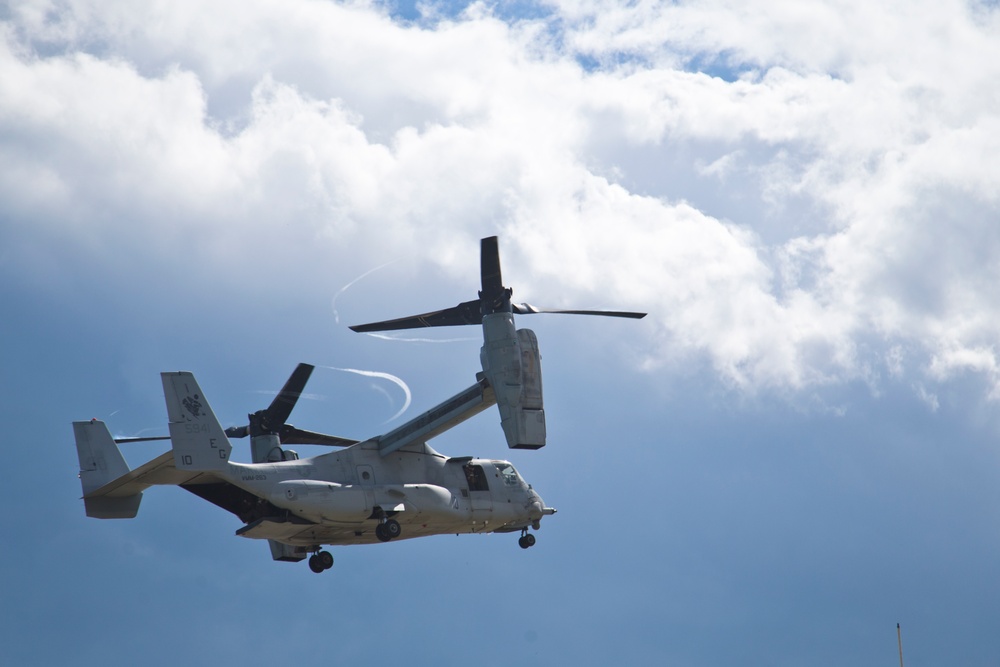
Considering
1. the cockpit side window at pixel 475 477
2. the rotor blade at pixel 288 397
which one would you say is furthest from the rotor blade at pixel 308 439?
the cockpit side window at pixel 475 477

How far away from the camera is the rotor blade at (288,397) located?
48.5 meters

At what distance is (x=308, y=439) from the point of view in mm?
49688

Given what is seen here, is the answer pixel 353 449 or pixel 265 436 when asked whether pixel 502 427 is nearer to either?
pixel 353 449

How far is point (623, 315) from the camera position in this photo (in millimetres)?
45344

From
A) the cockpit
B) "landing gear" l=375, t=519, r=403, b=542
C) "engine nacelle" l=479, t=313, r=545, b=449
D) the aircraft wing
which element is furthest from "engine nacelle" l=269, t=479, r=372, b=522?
the cockpit

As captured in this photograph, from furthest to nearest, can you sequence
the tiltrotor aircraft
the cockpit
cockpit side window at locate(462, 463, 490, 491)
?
the cockpit, cockpit side window at locate(462, 463, 490, 491), the tiltrotor aircraft

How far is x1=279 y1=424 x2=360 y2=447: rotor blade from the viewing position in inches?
1934

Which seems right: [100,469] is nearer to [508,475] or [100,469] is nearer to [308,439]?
[308,439]

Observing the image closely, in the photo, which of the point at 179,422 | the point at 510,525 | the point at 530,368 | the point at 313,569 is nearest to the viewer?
the point at 179,422

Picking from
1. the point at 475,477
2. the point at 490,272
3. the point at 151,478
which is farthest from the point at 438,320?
the point at 151,478

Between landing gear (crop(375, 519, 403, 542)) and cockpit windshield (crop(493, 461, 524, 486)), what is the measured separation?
554cm

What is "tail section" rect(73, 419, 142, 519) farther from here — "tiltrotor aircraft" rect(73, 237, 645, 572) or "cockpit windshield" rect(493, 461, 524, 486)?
"cockpit windshield" rect(493, 461, 524, 486)

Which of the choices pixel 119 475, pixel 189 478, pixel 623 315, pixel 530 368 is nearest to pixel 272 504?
pixel 189 478

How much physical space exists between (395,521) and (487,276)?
8388 mm
